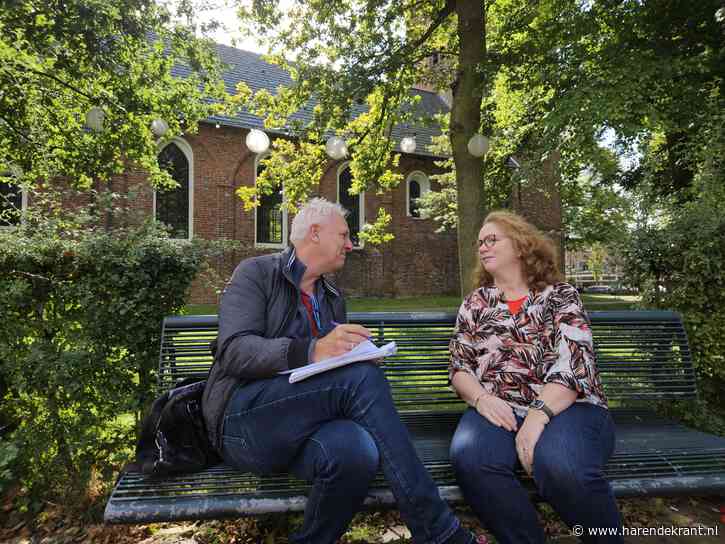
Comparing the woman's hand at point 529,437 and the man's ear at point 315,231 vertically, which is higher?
the man's ear at point 315,231

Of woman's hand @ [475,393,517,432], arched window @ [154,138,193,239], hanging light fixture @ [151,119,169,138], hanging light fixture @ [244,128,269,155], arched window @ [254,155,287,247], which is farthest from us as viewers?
arched window @ [254,155,287,247]

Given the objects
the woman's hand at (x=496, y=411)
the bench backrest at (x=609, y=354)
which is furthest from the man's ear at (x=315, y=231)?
the woman's hand at (x=496, y=411)

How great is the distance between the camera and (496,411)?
2148mm

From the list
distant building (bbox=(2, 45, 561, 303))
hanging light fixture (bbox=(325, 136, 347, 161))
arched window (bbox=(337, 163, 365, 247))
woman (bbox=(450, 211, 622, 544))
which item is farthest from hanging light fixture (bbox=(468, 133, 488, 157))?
arched window (bbox=(337, 163, 365, 247))

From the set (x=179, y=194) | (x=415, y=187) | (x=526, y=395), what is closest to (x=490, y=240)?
(x=526, y=395)

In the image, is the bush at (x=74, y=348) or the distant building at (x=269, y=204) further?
the distant building at (x=269, y=204)

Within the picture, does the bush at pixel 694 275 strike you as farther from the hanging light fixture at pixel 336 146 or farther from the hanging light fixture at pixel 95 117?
the hanging light fixture at pixel 95 117

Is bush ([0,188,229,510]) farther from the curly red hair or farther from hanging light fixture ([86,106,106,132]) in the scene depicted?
hanging light fixture ([86,106,106,132])

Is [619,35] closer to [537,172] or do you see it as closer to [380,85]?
[537,172]

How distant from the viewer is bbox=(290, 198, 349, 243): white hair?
2391 millimetres

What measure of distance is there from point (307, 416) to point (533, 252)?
1.47 meters

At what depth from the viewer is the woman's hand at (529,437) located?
196cm

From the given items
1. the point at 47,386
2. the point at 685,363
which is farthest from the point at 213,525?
the point at 685,363

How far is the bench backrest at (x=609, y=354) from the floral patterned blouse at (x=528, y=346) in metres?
0.51
